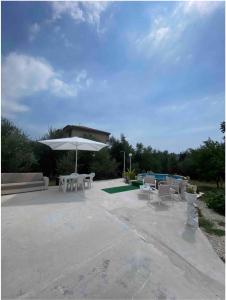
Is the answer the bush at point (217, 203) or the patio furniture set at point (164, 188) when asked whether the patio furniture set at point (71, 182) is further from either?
the bush at point (217, 203)

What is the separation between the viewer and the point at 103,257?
2.90 metres

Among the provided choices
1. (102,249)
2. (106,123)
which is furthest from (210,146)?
(102,249)

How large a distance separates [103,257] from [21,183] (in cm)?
618

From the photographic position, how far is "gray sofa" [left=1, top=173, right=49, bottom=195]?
7.01 metres

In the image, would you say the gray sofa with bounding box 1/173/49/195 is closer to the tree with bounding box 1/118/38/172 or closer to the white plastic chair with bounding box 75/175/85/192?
the white plastic chair with bounding box 75/175/85/192

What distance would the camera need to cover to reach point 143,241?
355cm

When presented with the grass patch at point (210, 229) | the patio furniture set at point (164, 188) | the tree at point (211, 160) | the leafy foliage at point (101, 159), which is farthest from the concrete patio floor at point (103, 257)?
the tree at point (211, 160)

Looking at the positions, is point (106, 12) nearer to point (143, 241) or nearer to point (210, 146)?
point (143, 241)

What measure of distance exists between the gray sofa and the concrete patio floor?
7.07 feet

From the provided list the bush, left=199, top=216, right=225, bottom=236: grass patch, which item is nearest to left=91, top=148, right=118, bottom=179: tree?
the bush

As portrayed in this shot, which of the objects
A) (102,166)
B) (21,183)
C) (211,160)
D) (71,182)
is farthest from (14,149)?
(211,160)

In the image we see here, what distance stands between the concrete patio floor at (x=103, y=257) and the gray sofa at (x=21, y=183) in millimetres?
2154

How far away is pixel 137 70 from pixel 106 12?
3.12 meters

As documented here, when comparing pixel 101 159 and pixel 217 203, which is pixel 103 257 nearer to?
pixel 217 203
